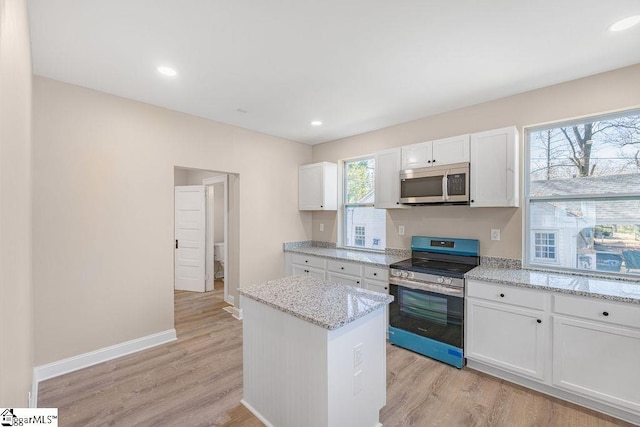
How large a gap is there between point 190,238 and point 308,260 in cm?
244

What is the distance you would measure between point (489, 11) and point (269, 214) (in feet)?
11.2

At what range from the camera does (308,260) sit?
13.7ft

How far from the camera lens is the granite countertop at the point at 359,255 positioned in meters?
3.46

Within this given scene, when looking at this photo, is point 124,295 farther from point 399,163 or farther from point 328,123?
point 399,163

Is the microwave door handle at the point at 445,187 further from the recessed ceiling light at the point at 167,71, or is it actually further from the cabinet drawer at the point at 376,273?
the recessed ceiling light at the point at 167,71

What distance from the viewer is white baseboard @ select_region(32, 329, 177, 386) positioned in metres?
2.51

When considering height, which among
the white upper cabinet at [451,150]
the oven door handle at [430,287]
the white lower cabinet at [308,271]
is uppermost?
the white upper cabinet at [451,150]

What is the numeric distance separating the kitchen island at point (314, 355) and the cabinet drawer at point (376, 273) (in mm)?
1222

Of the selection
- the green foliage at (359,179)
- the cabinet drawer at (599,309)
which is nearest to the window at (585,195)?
the cabinet drawer at (599,309)

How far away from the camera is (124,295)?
2959 millimetres

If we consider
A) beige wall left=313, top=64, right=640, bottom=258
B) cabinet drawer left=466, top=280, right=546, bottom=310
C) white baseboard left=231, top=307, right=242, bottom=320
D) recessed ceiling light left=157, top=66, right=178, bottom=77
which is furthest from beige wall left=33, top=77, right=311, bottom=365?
cabinet drawer left=466, top=280, right=546, bottom=310

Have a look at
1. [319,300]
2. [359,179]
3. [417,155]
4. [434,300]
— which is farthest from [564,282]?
[359,179]

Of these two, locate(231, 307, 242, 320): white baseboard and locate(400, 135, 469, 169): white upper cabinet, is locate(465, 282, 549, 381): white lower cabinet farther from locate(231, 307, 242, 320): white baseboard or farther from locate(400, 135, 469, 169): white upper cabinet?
locate(231, 307, 242, 320): white baseboard

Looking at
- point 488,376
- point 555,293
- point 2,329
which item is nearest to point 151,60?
point 2,329
